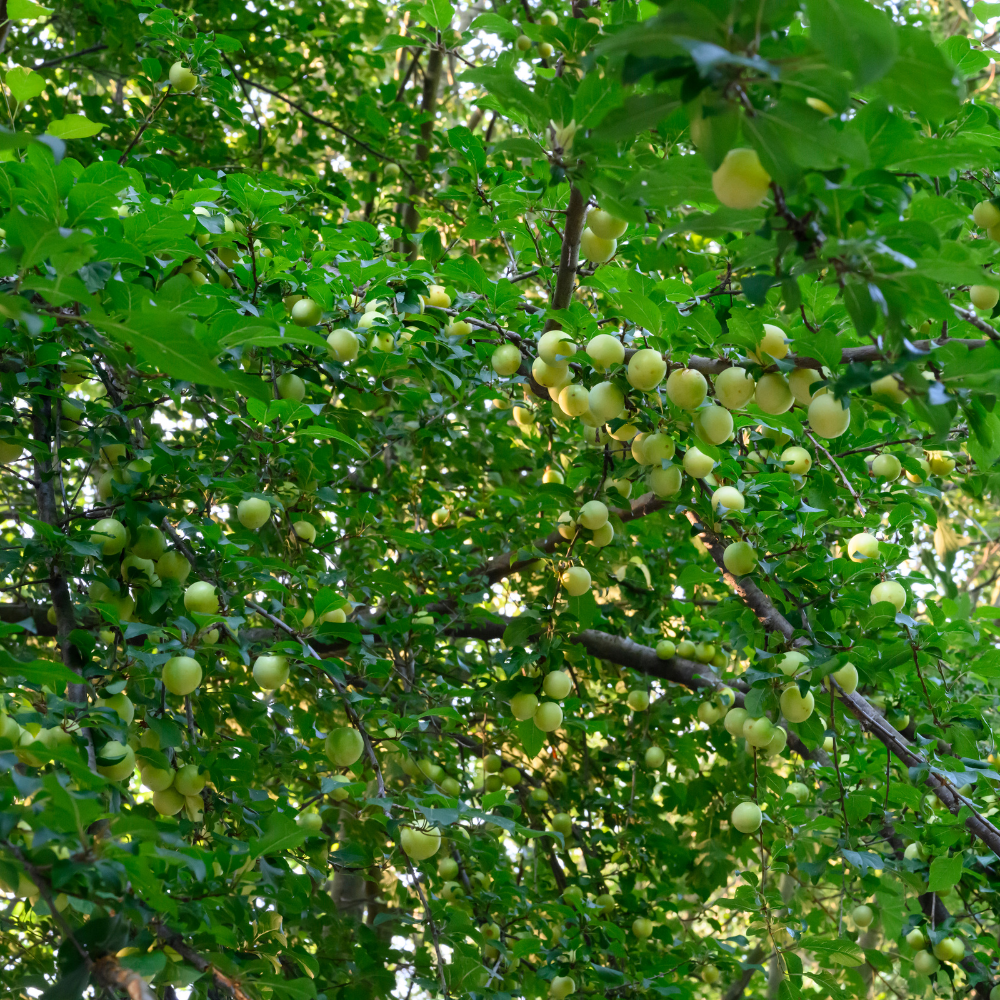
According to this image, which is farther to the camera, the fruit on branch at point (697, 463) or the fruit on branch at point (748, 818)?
the fruit on branch at point (748, 818)

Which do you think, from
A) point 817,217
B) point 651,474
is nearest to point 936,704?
point 651,474

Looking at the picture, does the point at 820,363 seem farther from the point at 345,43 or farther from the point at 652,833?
the point at 345,43

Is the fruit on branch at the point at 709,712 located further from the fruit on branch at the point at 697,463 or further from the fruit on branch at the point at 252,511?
the fruit on branch at the point at 252,511

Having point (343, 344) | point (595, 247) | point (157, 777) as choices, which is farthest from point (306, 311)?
point (157, 777)

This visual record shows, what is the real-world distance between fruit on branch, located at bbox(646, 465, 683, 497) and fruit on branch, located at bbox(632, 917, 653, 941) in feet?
6.84

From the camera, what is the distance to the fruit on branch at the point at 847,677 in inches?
83.9

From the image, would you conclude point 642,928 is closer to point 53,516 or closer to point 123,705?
point 123,705

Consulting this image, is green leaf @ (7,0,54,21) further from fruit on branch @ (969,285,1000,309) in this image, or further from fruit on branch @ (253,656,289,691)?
fruit on branch @ (969,285,1000,309)

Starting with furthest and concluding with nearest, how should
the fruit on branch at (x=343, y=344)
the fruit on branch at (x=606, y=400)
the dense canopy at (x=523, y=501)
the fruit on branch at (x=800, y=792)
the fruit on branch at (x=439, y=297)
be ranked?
the fruit on branch at (x=800, y=792)
the fruit on branch at (x=439, y=297)
the fruit on branch at (x=343, y=344)
the fruit on branch at (x=606, y=400)
the dense canopy at (x=523, y=501)

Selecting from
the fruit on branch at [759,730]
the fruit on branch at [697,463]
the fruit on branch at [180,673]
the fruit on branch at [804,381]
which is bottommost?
the fruit on branch at [180,673]

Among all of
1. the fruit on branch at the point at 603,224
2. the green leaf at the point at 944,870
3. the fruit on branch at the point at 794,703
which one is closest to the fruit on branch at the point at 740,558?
the fruit on branch at the point at 794,703

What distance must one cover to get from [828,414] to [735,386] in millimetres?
167

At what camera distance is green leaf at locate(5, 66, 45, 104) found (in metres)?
1.50

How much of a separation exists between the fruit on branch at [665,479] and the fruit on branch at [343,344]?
0.78m
